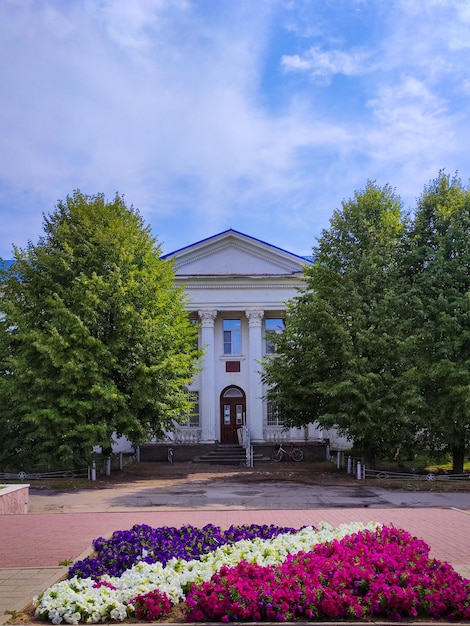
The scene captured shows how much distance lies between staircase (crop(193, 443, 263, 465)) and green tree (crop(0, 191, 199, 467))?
20.4 feet

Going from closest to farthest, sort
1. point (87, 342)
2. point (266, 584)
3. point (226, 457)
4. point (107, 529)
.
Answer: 1. point (266, 584)
2. point (107, 529)
3. point (87, 342)
4. point (226, 457)

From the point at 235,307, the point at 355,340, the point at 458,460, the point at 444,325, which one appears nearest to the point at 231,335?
the point at 235,307

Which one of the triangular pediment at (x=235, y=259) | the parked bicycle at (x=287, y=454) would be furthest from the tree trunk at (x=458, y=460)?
the triangular pediment at (x=235, y=259)

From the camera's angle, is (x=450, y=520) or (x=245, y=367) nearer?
(x=450, y=520)

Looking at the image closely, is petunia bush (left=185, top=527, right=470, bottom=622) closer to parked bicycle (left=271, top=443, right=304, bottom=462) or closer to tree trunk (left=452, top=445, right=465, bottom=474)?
tree trunk (left=452, top=445, right=465, bottom=474)

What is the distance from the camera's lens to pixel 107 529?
1121 cm

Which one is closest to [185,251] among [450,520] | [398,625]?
[450,520]

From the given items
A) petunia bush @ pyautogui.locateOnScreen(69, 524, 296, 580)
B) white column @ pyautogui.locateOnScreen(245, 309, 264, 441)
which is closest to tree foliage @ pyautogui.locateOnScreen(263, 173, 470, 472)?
white column @ pyautogui.locateOnScreen(245, 309, 264, 441)

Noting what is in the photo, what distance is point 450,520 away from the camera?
12.2 m

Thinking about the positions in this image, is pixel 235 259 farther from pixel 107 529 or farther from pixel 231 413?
pixel 107 529

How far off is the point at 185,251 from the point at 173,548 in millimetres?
25227

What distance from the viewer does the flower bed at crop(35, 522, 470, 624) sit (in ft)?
18.4

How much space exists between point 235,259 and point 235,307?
2634 mm

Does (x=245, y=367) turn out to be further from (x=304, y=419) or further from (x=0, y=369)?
(x=0, y=369)
